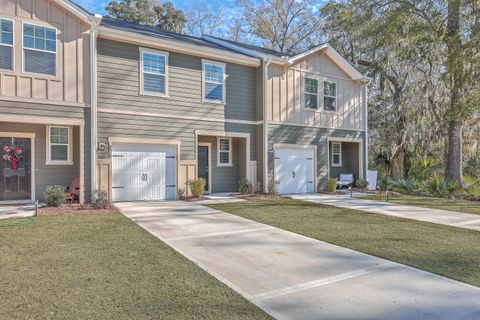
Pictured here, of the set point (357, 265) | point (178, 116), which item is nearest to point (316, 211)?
point (357, 265)

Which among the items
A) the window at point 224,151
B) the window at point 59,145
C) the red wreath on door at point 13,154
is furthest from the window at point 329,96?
the red wreath on door at point 13,154

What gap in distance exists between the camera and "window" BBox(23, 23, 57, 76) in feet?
29.6

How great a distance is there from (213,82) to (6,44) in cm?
618

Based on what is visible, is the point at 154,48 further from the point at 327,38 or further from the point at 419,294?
the point at 327,38

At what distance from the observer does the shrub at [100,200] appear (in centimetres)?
916

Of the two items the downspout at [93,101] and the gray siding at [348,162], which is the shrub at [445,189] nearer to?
the gray siding at [348,162]

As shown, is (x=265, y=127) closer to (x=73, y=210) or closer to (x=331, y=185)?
(x=331, y=185)

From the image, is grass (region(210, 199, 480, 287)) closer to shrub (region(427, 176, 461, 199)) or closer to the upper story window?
→ the upper story window

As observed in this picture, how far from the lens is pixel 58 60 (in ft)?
30.6

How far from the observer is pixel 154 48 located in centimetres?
1116

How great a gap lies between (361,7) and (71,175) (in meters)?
14.3

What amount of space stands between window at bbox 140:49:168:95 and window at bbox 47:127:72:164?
2.68m

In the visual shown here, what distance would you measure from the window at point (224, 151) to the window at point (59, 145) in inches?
208

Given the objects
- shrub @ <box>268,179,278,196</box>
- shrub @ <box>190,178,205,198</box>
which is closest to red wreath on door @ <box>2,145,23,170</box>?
shrub @ <box>190,178,205,198</box>
